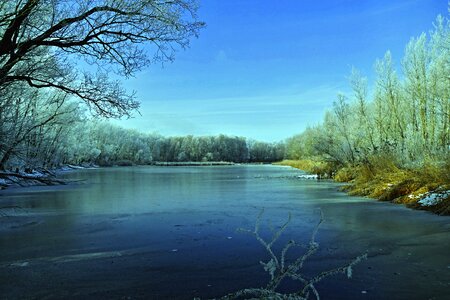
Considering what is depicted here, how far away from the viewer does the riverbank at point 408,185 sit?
11.7 m

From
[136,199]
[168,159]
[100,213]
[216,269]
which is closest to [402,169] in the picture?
[136,199]

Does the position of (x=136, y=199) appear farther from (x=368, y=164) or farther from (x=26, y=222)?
(x=368, y=164)

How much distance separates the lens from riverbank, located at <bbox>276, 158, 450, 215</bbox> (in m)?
11.7

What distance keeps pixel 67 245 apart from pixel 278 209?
6.57 m

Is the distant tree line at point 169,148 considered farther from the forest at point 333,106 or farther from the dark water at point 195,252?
the dark water at point 195,252

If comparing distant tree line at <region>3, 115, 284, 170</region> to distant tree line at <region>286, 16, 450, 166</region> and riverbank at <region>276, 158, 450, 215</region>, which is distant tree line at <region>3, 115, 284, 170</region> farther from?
riverbank at <region>276, 158, 450, 215</region>

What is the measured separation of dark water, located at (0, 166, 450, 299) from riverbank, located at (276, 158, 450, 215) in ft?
2.54

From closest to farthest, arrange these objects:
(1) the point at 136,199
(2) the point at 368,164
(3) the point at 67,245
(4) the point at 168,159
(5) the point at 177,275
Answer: (5) the point at 177,275 → (3) the point at 67,245 → (1) the point at 136,199 → (2) the point at 368,164 → (4) the point at 168,159

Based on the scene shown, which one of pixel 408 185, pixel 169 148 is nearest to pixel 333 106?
pixel 408 185

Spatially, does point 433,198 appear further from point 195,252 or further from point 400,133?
point 400,133

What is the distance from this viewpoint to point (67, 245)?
23.7ft

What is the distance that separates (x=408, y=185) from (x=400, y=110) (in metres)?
16.2

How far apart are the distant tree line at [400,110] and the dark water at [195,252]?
34.3ft

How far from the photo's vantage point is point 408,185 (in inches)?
574
